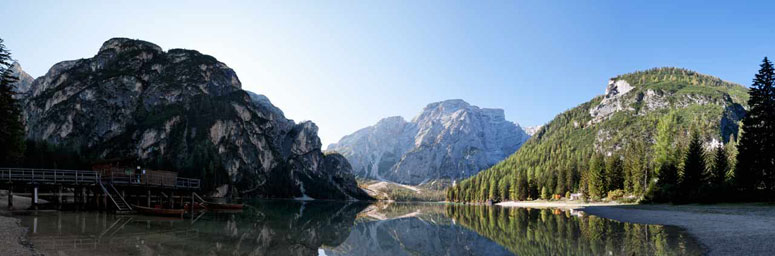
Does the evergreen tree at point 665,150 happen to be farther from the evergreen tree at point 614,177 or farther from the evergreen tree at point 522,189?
the evergreen tree at point 522,189

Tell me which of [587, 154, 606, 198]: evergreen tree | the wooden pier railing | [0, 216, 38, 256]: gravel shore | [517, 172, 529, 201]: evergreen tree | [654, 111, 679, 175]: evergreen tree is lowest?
[517, 172, 529, 201]: evergreen tree

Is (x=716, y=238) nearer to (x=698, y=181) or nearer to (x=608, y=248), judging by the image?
(x=608, y=248)

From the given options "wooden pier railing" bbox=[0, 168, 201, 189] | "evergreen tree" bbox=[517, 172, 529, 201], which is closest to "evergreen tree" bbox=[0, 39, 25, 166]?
"wooden pier railing" bbox=[0, 168, 201, 189]

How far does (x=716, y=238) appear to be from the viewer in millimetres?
23859

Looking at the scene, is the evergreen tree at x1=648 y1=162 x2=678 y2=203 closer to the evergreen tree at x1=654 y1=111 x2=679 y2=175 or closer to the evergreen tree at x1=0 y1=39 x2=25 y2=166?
A: the evergreen tree at x1=654 y1=111 x2=679 y2=175

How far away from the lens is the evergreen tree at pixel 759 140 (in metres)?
50.3

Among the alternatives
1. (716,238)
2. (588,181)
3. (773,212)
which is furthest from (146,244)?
(588,181)

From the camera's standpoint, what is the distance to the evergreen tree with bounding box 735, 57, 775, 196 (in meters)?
50.3

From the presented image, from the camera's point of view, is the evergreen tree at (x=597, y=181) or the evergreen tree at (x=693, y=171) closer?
the evergreen tree at (x=693, y=171)

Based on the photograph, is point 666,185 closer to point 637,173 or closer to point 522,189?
point 637,173

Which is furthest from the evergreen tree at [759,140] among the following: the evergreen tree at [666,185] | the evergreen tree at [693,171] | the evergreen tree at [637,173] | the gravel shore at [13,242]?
the gravel shore at [13,242]

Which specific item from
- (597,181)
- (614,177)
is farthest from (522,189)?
(614,177)

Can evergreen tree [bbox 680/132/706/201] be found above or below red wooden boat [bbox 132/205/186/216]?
above

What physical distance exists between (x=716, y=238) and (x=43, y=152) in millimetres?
169533
